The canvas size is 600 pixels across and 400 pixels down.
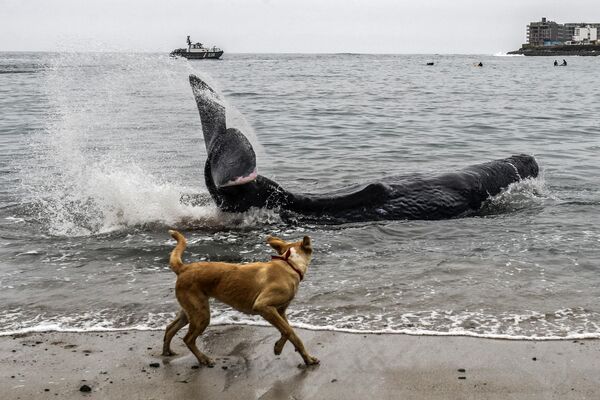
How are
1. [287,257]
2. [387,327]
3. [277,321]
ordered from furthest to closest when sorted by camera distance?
[387,327], [287,257], [277,321]

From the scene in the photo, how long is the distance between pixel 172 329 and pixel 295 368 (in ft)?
2.85

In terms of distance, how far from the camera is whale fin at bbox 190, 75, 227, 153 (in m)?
7.90

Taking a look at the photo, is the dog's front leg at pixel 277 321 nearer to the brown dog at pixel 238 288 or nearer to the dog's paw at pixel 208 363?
the brown dog at pixel 238 288

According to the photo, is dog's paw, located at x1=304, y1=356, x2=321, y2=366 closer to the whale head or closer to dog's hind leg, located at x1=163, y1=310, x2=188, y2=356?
dog's hind leg, located at x1=163, y1=310, x2=188, y2=356

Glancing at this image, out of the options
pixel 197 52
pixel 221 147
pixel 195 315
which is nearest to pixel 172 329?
pixel 195 315

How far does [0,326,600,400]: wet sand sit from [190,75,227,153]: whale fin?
2.91 m

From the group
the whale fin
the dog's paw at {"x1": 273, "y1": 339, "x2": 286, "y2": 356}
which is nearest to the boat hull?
the whale fin

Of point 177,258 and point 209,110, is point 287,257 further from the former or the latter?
point 209,110

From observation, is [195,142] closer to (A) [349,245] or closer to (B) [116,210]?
(B) [116,210]

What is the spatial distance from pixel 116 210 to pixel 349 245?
124 inches

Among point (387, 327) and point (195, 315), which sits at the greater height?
point (195, 315)

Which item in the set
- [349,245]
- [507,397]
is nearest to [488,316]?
[507,397]

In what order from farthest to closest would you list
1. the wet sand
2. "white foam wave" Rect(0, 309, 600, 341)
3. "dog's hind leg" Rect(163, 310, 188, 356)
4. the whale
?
the whale
"white foam wave" Rect(0, 309, 600, 341)
"dog's hind leg" Rect(163, 310, 188, 356)
the wet sand

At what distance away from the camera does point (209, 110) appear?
26.1 ft
